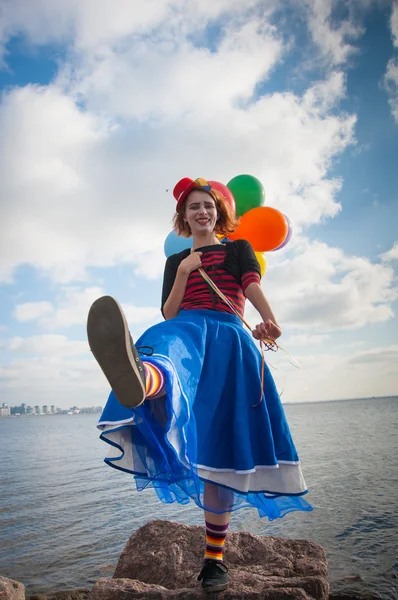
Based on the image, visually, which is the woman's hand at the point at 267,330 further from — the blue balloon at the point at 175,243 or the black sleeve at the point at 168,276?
the blue balloon at the point at 175,243

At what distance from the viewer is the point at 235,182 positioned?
172 inches

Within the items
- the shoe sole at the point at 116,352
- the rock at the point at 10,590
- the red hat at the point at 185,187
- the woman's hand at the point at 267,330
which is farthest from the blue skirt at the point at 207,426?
the rock at the point at 10,590

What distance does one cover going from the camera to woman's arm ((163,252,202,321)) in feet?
9.73

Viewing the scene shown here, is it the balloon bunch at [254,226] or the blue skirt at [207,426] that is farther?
the balloon bunch at [254,226]

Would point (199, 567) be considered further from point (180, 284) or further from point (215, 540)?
point (180, 284)

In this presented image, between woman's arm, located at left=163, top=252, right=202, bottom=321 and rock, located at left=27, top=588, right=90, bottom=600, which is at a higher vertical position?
woman's arm, located at left=163, top=252, right=202, bottom=321

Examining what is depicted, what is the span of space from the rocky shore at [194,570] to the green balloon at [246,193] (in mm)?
3103

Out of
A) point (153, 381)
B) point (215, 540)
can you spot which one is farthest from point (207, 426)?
point (215, 540)

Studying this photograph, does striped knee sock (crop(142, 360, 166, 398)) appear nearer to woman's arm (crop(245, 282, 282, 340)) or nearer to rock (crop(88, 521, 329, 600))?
woman's arm (crop(245, 282, 282, 340))

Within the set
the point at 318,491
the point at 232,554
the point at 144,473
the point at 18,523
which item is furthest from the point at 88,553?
the point at 318,491

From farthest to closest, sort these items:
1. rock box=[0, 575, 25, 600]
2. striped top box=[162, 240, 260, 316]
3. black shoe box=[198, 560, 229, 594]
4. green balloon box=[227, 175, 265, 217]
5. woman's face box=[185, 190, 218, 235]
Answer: green balloon box=[227, 175, 265, 217] < woman's face box=[185, 190, 218, 235] < striped top box=[162, 240, 260, 316] < rock box=[0, 575, 25, 600] < black shoe box=[198, 560, 229, 594]

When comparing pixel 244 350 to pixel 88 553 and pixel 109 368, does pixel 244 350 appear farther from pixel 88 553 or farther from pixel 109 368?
pixel 88 553

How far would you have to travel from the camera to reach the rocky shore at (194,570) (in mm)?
2531

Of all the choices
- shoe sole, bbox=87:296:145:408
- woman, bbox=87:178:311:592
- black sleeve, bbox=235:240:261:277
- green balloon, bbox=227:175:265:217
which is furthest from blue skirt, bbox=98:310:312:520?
green balloon, bbox=227:175:265:217
